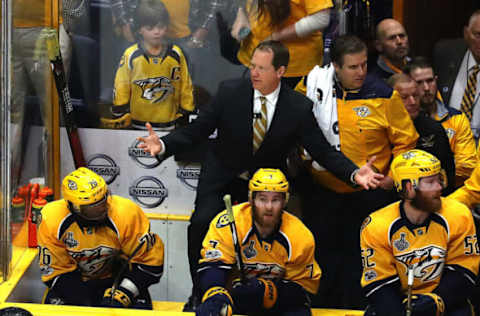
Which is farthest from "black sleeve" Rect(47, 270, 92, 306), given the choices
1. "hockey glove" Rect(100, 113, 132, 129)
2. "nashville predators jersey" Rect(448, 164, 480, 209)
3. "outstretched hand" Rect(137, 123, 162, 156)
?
"nashville predators jersey" Rect(448, 164, 480, 209)

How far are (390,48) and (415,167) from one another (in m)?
1.32

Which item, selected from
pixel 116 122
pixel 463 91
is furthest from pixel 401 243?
pixel 116 122

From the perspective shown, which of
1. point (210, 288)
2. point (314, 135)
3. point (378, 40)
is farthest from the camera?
point (378, 40)

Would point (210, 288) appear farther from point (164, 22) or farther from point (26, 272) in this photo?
point (164, 22)

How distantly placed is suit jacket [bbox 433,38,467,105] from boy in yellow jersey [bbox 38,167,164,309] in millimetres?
2148

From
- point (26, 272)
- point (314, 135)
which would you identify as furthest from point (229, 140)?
point (26, 272)

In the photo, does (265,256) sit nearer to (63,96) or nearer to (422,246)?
(422,246)

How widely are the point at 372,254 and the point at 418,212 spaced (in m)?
0.30

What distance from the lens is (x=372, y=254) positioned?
428 centimetres

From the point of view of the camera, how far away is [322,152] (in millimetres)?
4789

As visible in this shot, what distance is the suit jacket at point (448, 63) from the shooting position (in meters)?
5.56

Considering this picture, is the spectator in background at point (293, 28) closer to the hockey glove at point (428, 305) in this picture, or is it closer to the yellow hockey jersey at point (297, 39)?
the yellow hockey jersey at point (297, 39)

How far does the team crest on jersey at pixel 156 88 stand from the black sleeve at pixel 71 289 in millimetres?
1443

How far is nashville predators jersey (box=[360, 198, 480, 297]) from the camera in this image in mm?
4246
